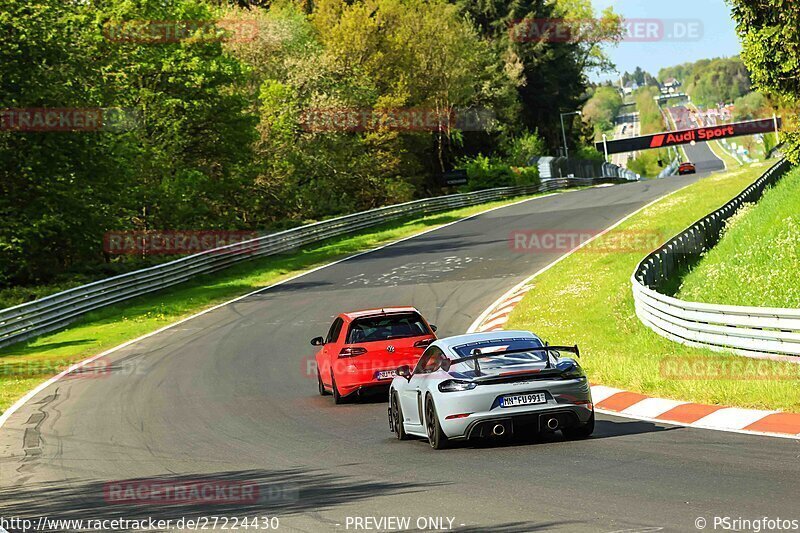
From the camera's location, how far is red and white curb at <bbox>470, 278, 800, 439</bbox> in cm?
1151

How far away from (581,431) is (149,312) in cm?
2369

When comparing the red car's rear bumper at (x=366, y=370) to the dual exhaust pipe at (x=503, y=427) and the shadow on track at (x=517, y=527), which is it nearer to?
the dual exhaust pipe at (x=503, y=427)

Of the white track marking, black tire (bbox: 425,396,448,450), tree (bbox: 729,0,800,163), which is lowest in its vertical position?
the white track marking

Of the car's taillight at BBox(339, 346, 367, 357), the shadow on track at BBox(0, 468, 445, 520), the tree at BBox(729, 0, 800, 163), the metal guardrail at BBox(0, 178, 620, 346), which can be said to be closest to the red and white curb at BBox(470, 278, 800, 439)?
the car's taillight at BBox(339, 346, 367, 357)

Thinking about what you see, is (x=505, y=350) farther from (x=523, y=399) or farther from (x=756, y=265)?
(x=756, y=265)

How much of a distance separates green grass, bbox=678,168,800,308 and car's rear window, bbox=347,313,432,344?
8.00 m

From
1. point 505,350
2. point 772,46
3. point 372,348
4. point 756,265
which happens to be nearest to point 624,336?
point 756,265

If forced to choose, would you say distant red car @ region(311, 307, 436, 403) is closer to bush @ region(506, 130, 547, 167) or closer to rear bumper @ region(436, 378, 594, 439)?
rear bumper @ region(436, 378, 594, 439)

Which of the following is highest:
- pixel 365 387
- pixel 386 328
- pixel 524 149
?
pixel 524 149

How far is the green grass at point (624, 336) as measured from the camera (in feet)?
46.6

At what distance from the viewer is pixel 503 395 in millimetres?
Answer: 11891

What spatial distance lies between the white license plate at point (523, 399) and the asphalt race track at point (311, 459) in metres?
0.49

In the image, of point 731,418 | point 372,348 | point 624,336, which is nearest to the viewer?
point 731,418

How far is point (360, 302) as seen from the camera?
32312 mm
